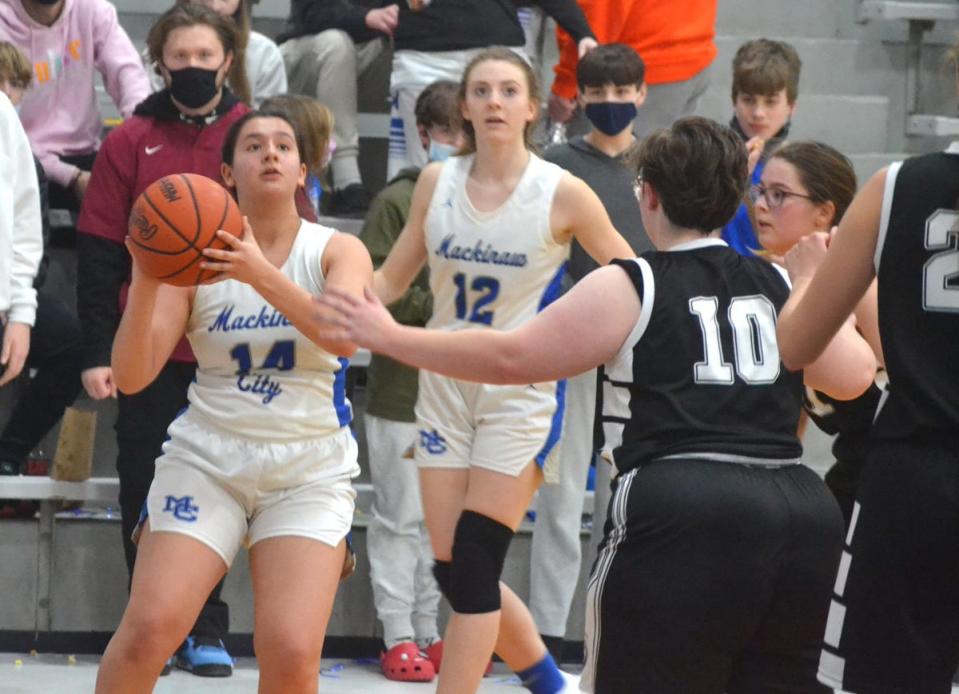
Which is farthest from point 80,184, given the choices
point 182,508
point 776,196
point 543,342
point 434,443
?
point 543,342

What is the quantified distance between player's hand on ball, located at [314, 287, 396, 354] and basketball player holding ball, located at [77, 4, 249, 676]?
2795mm

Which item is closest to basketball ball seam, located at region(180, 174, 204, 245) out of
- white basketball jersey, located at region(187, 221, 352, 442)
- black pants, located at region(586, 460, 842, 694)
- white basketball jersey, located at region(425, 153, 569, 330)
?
white basketball jersey, located at region(187, 221, 352, 442)

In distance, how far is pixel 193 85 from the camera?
5594 mm

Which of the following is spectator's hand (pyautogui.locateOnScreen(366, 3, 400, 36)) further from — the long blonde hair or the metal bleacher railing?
the metal bleacher railing

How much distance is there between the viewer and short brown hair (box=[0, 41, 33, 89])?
5.82 m

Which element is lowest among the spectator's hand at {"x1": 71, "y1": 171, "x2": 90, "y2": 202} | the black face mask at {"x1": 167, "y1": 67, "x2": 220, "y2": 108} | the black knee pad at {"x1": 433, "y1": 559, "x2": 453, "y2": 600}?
the black knee pad at {"x1": 433, "y1": 559, "x2": 453, "y2": 600}

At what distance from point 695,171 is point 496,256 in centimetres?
183

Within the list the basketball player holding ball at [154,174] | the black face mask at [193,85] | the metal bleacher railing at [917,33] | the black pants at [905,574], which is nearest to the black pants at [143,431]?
the basketball player holding ball at [154,174]

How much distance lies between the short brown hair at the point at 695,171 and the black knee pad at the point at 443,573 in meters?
1.83

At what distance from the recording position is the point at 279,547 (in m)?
3.88

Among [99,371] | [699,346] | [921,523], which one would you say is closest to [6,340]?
[99,371]

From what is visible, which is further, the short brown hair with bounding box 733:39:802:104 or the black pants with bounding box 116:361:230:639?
the short brown hair with bounding box 733:39:802:104

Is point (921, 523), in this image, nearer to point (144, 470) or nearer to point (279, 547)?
point (279, 547)

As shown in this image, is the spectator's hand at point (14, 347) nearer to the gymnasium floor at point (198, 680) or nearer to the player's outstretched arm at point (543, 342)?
the gymnasium floor at point (198, 680)
